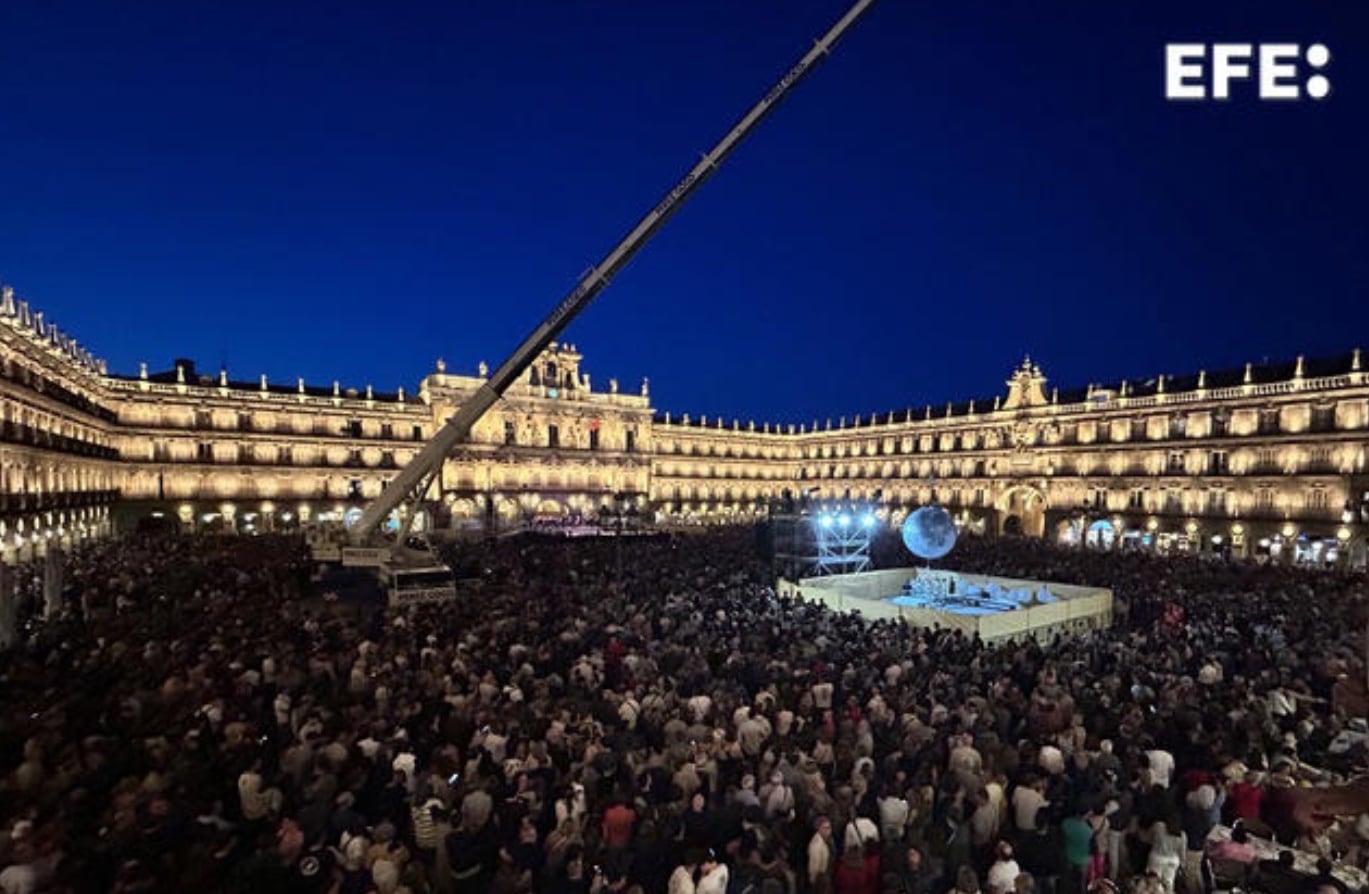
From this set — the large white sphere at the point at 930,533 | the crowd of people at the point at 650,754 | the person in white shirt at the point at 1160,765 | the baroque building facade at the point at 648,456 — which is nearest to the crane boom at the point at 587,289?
the crowd of people at the point at 650,754

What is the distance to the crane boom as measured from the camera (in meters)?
18.2

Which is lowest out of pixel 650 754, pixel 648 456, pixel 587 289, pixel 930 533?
pixel 650 754

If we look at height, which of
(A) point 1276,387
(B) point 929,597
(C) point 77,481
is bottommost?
(B) point 929,597

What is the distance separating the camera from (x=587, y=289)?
68.4ft

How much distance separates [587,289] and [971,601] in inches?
694

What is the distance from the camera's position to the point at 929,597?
86.8ft

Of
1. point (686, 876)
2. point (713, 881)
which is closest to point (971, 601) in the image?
point (713, 881)

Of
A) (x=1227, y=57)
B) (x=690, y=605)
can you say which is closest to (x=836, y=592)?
(x=690, y=605)

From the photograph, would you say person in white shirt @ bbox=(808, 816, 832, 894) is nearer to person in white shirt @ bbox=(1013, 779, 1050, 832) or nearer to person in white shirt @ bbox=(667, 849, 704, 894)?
person in white shirt @ bbox=(667, 849, 704, 894)

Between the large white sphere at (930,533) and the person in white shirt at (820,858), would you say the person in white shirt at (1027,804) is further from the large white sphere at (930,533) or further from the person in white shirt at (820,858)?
the large white sphere at (930,533)

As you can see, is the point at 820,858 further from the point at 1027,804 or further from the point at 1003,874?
the point at 1027,804

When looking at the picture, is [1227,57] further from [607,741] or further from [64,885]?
[64,885]

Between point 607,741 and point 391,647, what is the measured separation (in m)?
6.26

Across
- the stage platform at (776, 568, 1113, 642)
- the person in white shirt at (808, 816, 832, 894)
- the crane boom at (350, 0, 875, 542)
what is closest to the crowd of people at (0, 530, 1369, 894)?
the person in white shirt at (808, 816, 832, 894)
